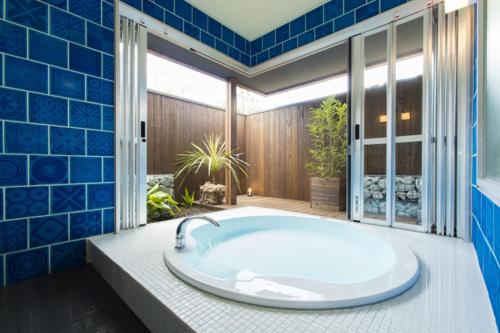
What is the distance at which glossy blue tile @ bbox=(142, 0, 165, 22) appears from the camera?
1968mm

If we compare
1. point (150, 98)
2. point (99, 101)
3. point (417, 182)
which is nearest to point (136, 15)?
point (99, 101)

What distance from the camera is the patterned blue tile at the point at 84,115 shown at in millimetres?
1554

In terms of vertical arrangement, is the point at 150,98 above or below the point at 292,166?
above

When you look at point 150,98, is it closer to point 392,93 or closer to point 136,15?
point 136,15

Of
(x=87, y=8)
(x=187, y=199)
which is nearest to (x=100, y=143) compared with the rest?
(x=87, y=8)

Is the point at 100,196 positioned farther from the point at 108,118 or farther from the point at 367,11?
the point at 367,11

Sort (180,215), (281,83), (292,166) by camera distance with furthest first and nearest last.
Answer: (292,166), (281,83), (180,215)

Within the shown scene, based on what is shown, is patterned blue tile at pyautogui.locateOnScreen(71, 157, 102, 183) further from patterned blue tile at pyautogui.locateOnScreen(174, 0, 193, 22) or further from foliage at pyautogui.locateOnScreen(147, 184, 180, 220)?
patterned blue tile at pyautogui.locateOnScreen(174, 0, 193, 22)

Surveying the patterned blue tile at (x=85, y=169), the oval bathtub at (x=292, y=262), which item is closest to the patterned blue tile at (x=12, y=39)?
the patterned blue tile at (x=85, y=169)

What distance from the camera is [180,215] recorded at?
2.58 m

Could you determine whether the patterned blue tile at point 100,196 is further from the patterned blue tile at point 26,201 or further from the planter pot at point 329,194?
the planter pot at point 329,194

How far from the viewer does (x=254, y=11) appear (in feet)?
8.02

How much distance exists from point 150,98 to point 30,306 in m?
2.46

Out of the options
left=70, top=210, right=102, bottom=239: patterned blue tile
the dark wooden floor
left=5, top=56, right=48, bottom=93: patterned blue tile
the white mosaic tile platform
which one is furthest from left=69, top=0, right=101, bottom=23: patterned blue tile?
the dark wooden floor
